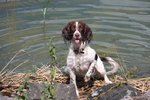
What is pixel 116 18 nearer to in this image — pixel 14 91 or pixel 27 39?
pixel 27 39

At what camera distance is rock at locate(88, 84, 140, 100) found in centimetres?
767

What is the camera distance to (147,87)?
8.41 meters

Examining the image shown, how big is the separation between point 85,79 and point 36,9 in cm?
602

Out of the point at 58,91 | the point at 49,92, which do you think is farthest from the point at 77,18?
the point at 49,92

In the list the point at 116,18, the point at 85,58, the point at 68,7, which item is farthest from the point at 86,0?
the point at 85,58

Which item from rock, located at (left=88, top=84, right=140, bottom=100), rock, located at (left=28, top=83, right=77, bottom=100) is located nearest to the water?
rock, located at (left=88, top=84, right=140, bottom=100)

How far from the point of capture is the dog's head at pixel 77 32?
877 centimetres

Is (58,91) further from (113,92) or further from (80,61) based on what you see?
(80,61)

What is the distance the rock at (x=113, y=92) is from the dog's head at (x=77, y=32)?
1.01 meters

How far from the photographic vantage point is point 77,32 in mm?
8758

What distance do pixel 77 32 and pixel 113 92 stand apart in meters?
1.38

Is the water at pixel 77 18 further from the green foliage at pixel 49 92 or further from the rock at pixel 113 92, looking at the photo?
the green foliage at pixel 49 92

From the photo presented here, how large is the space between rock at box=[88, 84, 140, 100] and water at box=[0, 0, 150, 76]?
5.94ft

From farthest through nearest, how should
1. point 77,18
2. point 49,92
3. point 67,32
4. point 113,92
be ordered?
point 77,18 < point 67,32 < point 113,92 < point 49,92
